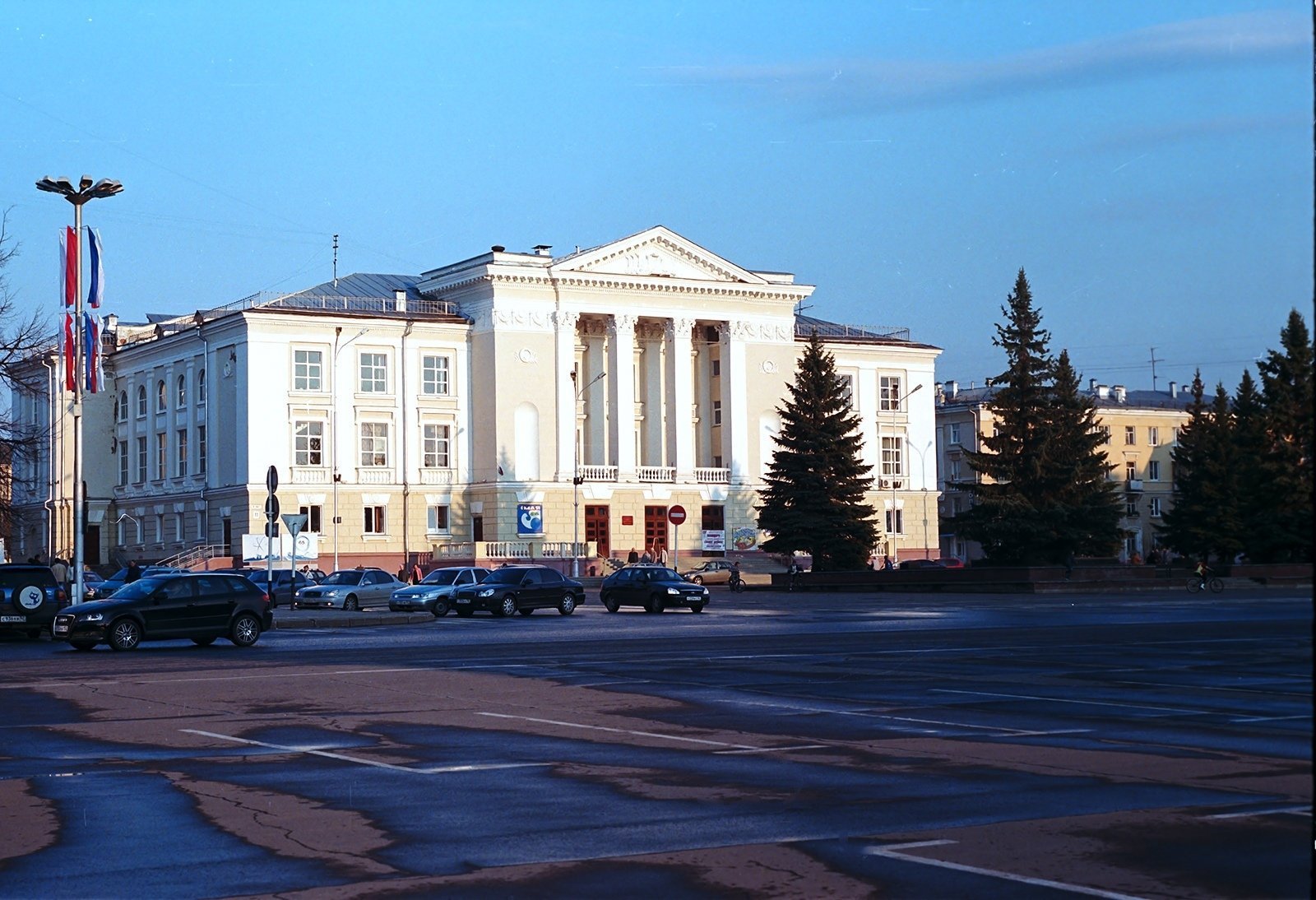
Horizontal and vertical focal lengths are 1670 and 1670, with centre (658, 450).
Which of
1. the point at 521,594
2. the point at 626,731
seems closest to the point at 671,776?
the point at 626,731

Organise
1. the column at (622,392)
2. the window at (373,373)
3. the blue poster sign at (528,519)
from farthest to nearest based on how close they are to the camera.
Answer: the column at (622,392) < the window at (373,373) < the blue poster sign at (528,519)

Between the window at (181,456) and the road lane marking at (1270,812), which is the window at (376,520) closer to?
the window at (181,456)

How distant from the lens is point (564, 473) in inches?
3460

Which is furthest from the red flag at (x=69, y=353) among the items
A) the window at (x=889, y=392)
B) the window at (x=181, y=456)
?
the window at (x=889, y=392)

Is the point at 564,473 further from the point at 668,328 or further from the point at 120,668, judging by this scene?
the point at 120,668

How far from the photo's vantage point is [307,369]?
3346 inches

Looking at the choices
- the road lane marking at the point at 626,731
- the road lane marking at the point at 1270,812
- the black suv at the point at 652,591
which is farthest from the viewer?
the black suv at the point at 652,591

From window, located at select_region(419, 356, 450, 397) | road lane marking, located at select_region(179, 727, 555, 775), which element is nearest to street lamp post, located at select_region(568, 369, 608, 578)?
window, located at select_region(419, 356, 450, 397)

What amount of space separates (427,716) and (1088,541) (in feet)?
172

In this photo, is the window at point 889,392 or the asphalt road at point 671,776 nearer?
the asphalt road at point 671,776

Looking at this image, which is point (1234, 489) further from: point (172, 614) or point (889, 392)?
point (172, 614)

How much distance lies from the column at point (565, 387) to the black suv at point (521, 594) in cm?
3835

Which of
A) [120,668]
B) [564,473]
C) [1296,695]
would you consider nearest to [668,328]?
[564,473]

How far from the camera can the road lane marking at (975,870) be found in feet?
27.1
